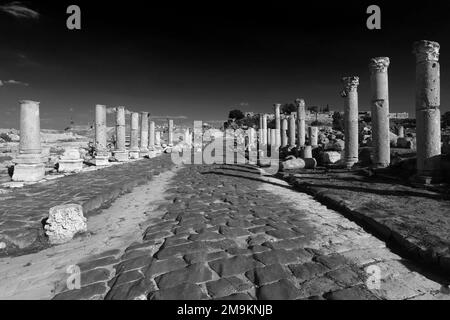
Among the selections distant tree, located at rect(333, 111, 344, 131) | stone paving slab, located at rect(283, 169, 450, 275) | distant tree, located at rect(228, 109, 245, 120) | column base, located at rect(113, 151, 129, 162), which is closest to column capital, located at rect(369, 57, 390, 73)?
stone paving slab, located at rect(283, 169, 450, 275)

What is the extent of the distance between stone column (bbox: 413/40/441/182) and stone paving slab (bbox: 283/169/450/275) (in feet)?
3.63

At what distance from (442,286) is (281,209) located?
352cm

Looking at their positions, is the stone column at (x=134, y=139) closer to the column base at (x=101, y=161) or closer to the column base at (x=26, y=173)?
the column base at (x=101, y=161)

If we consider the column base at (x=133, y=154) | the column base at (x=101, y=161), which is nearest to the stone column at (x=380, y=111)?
the column base at (x=101, y=161)

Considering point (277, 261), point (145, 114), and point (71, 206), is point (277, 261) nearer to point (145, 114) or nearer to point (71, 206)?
point (71, 206)

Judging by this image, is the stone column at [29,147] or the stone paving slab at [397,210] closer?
the stone paving slab at [397,210]

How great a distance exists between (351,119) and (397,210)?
8425mm

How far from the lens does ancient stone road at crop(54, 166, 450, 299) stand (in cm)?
291

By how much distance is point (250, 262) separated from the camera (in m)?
3.55

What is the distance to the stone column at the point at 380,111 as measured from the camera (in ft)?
34.9

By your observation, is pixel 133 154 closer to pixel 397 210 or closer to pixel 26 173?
pixel 26 173

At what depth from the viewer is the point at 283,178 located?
11.3m

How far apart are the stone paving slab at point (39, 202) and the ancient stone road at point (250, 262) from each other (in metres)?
1.51
